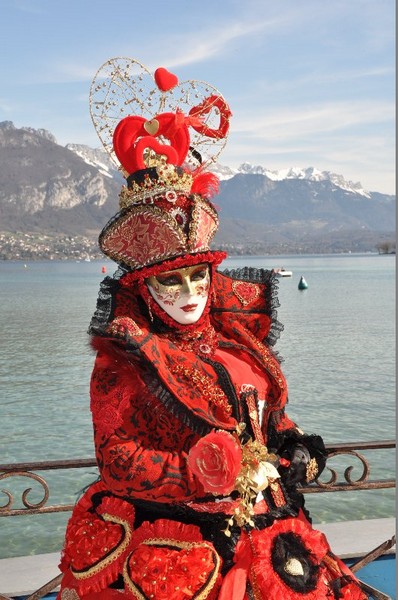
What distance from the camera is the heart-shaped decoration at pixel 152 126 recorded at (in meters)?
Result: 2.83

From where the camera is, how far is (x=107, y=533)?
8.64ft

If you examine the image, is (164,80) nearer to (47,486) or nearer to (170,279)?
(170,279)

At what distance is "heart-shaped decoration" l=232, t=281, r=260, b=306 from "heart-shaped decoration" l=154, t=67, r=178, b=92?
0.93 meters

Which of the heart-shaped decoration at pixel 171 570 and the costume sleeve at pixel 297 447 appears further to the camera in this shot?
the costume sleeve at pixel 297 447

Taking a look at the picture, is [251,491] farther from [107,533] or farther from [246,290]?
[246,290]

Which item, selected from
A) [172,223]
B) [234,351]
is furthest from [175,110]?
[234,351]

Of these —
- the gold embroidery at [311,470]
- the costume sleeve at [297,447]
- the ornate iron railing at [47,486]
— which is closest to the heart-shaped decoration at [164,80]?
the costume sleeve at [297,447]

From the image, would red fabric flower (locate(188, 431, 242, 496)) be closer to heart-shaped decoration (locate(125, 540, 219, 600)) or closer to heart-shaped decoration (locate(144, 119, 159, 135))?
heart-shaped decoration (locate(125, 540, 219, 600))

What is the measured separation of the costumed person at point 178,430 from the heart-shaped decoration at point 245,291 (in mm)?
265

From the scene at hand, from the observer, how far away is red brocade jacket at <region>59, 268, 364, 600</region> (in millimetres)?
2473

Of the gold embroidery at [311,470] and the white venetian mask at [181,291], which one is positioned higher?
the white venetian mask at [181,291]

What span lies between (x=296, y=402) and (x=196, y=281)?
48.0ft

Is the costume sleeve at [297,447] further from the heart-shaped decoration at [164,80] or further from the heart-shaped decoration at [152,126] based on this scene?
the heart-shaped decoration at [164,80]

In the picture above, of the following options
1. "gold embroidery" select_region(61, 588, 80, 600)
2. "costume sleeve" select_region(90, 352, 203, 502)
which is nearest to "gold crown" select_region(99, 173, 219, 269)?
"costume sleeve" select_region(90, 352, 203, 502)
